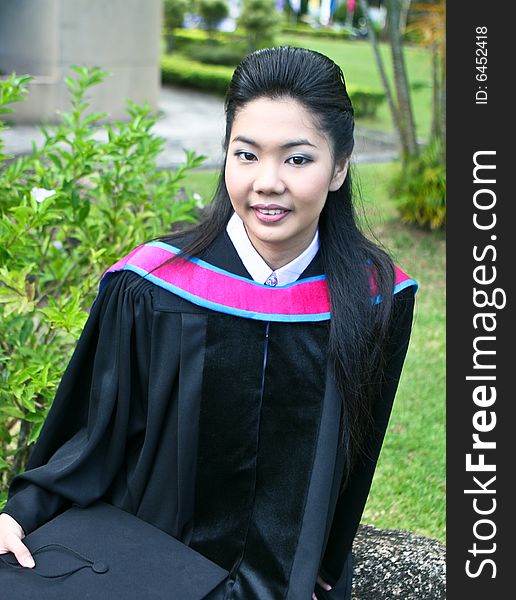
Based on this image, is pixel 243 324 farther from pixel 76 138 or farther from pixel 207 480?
pixel 76 138

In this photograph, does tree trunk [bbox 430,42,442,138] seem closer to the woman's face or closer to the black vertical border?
the black vertical border

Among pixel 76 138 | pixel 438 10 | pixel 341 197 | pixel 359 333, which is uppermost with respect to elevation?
pixel 438 10

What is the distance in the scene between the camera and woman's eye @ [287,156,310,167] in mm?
1922

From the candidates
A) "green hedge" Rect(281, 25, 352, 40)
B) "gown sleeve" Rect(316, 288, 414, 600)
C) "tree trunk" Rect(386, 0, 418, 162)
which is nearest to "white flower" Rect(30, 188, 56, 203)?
"gown sleeve" Rect(316, 288, 414, 600)

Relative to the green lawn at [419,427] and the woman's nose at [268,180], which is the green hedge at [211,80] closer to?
the green lawn at [419,427]

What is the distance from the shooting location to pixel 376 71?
62.5ft

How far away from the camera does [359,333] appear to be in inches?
80.8

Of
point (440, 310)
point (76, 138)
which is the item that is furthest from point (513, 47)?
point (76, 138)

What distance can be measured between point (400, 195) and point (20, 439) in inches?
201

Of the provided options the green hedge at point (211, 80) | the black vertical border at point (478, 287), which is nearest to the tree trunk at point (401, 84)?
the black vertical border at point (478, 287)

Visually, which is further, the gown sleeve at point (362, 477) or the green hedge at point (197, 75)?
the green hedge at point (197, 75)

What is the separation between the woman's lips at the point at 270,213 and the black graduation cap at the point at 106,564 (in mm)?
683

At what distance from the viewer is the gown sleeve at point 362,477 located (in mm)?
2148

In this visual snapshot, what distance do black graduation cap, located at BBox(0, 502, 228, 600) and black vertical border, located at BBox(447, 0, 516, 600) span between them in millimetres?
839
